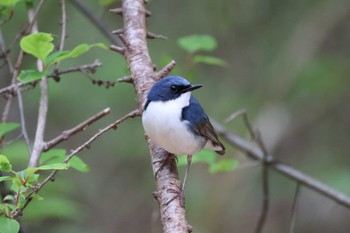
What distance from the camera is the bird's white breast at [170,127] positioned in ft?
10.4

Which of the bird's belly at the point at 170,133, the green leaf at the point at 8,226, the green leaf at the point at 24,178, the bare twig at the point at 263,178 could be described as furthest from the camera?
the bare twig at the point at 263,178

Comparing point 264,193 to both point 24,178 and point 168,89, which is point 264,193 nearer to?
point 168,89

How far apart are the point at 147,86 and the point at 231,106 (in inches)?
171

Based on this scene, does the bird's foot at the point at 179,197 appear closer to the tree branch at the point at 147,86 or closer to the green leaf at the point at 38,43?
the tree branch at the point at 147,86

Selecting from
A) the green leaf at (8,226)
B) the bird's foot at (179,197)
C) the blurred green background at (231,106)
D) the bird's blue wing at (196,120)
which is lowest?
the green leaf at (8,226)

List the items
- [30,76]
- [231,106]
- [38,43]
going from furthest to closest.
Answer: [231,106] < [30,76] < [38,43]

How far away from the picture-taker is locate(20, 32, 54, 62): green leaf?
2.91 m

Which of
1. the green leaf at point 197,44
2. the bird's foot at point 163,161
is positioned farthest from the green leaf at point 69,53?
the green leaf at point 197,44

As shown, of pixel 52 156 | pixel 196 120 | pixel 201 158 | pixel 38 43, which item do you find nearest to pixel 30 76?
pixel 38 43

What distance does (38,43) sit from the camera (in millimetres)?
2941

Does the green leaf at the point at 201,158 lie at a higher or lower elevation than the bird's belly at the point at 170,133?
higher

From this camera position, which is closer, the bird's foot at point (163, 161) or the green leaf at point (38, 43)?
the green leaf at point (38, 43)

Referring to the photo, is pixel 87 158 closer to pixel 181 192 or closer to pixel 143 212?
pixel 143 212

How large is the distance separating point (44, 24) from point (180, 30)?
6.87 ft
